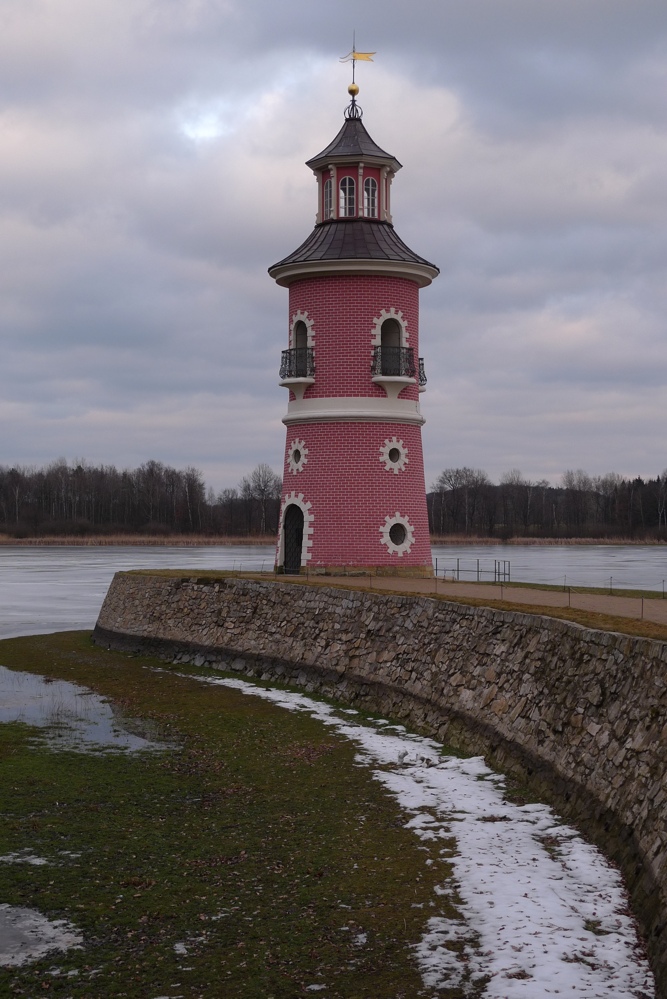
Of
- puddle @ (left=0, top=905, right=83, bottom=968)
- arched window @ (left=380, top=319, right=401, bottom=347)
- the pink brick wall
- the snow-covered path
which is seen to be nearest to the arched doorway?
the pink brick wall

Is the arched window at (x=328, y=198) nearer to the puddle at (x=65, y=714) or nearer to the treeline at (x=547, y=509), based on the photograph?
the puddle at (x=65, y=714)

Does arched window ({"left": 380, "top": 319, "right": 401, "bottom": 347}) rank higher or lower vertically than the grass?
higher

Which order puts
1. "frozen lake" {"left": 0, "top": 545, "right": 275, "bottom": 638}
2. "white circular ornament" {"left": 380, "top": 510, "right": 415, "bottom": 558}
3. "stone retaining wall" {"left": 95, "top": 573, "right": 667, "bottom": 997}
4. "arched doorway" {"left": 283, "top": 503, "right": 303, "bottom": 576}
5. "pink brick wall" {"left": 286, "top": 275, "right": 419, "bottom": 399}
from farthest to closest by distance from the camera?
"frozen lake" {"left": 0, "top": 545, "right": 275, "bottom": 638} → "arched doorway" {"left": 283, "top": 503, "right": 303, "bottom": 576} → "pink brick wall" {"left": 286, "top": 275, "right": 419, "bottom": 399} → "white circular ornament" {"left": 380, "top": 510, "right": 415, "bottom": 558} → "stone retaining wall" {"left": 95, "top": 573, "right": 667, "bottom": 997}

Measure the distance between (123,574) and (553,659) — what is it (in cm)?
1582

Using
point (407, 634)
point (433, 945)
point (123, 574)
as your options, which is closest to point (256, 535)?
point (123, 574)

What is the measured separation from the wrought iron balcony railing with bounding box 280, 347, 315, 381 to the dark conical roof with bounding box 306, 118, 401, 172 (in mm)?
4012

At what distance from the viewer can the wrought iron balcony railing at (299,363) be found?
24688 millimetres

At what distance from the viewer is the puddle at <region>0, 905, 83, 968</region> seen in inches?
313

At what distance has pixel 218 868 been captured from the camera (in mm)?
9633

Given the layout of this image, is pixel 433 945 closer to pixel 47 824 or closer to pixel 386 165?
pixel 47 824

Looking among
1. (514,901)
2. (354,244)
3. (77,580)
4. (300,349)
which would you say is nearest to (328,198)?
(354,244)

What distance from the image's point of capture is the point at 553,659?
1232cm

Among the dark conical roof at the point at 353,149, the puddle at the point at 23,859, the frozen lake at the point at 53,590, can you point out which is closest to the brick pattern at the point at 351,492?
the dark conical roof at the point at 353,149

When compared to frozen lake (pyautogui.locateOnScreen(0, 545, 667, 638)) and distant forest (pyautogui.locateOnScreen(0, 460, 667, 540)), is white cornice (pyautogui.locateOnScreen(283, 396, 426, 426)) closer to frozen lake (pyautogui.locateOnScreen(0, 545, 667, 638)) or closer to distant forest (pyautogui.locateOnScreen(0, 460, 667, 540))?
frozen lake (pyautogui.locateOnScreen(0, 545, 667, 638))
